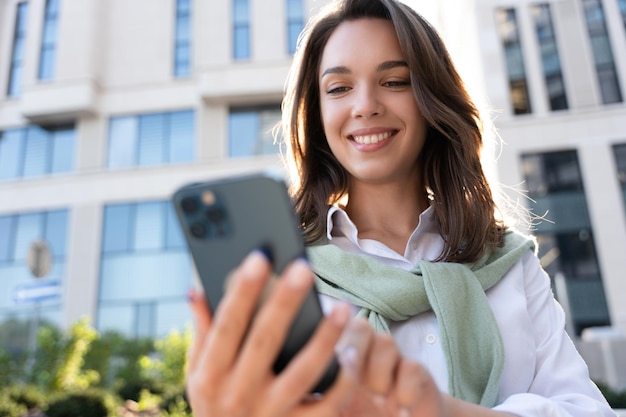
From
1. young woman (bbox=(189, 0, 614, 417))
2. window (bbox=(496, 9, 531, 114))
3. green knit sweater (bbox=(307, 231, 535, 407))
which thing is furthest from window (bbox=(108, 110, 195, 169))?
green knit sweater (bbox=(307, 231, 535, 407))

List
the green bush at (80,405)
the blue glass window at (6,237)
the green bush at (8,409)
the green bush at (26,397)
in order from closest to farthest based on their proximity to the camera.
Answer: the green bush at (8,409) < the green bush at (80,405) < the green bush at (26,397) < the blue glass window at (6,237)

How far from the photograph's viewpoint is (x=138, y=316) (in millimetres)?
14758

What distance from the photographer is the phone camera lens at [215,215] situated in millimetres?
696

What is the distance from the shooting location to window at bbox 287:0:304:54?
15.9 meters

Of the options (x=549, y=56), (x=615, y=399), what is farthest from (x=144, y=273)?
(x=615, y=399)

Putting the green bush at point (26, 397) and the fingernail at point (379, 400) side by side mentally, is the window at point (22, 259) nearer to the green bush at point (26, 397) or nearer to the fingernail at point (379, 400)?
the green bush at point (26, 397)

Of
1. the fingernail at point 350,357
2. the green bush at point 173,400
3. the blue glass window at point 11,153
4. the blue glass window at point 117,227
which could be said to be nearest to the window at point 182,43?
the blue glass window at point 117,227

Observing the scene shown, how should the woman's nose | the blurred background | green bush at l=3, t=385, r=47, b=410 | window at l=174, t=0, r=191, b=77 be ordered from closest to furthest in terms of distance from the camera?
the woman's nose, green bush at l=3, t=385, r=47, b=410, the blurred background, window at l=174, t=0, r=191, b=77

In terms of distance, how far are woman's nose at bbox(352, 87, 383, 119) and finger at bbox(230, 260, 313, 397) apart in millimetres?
786

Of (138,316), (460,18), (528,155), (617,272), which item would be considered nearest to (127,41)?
(138,316)

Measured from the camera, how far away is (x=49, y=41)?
16750 millimetres

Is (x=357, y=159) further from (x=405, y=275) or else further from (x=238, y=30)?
(x=238, y=30)

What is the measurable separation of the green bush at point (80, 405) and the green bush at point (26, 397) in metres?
0.51

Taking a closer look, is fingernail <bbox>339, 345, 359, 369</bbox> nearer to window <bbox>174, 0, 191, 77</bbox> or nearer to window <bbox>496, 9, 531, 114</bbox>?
window <bbox>496, 9, 531, 114</bbox>
